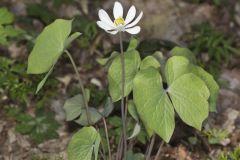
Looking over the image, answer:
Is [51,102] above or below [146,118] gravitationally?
below

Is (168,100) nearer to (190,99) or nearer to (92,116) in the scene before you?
(190,99)

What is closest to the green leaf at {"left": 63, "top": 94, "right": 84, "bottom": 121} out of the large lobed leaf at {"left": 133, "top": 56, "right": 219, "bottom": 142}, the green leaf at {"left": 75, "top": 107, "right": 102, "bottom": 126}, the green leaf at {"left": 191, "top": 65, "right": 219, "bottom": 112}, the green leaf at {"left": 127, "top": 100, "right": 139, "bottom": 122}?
the green leaf at {"left": 75, "top": 107, "right": 102, "bottom": 126}

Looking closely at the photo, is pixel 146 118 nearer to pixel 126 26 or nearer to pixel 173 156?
pixel 126 26

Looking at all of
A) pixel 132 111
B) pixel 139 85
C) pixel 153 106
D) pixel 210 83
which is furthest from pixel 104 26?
pixel 210 83

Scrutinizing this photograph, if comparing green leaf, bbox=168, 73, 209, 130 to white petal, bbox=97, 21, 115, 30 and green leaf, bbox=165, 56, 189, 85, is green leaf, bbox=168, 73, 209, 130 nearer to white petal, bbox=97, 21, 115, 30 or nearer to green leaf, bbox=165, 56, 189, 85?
green leaf, bbox=165, 56, 189, 85

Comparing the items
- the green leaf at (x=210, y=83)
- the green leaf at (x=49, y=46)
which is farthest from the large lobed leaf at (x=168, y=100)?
the green leaf at (x=49, y=46)

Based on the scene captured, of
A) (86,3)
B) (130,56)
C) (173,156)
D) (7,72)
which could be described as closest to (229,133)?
(173,156)
